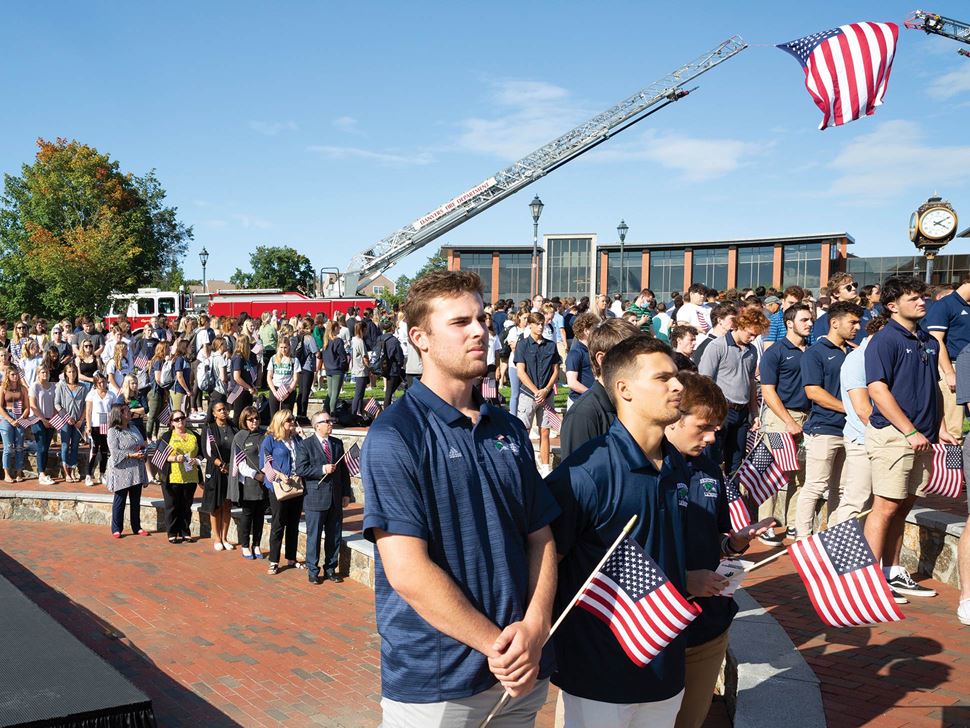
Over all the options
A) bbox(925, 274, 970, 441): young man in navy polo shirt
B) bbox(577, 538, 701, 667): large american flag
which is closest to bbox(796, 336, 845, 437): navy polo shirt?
bbox(925, 274, 970, 441): young man in navy polo shirt

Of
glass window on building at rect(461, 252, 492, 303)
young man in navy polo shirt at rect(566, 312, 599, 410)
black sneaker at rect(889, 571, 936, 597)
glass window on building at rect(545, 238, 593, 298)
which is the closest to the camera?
black sneaker at rect(889, 571, 936, 597)

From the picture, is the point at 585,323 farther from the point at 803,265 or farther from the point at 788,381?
the point at 803,265

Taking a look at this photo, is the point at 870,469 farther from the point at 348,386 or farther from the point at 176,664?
the point at 348,386

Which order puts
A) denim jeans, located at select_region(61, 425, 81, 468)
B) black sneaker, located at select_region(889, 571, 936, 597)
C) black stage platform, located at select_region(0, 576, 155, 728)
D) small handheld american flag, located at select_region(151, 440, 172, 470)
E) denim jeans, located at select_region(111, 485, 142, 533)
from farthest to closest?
denim jeans, located at select_region(61, 425, 81, 468) < denim jeans, located at select_region(111, 485, 142, 533) < small handheld american flag, located at select_region(151, 440, 172, 470) < black sneaker, located at select_region(889, 571, 936, 597) < black stage platform, located at select_region(0, 576, 155, 728)

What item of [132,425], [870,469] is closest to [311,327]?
[132,425]

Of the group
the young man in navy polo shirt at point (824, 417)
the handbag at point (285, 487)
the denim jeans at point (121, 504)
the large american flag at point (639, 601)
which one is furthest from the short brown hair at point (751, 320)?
the denim jeans at point (121, 504)

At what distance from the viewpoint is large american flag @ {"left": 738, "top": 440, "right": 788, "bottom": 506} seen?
5043 mm

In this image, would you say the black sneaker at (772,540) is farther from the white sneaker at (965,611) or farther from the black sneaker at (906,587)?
the white sneaker at (965,611)

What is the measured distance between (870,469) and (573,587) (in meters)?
4.24

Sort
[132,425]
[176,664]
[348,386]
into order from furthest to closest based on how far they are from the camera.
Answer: [348,386]
[132,425]
[176,664]

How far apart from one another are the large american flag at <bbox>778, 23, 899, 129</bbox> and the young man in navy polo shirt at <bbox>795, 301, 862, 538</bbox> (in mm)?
4572

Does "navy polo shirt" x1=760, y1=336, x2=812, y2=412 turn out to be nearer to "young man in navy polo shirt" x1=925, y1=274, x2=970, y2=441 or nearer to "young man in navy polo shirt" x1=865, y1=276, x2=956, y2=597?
"young man in navy polo shirt" x1=865, y1=276, x2=956, y2=597

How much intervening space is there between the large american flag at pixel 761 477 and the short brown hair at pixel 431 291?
2995 mm

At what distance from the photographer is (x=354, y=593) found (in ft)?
28.7
